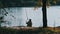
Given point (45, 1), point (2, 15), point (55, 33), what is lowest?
point (55, 33)

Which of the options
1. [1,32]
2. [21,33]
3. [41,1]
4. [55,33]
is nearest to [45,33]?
[55,33]

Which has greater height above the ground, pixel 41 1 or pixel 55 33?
pixel 41 1

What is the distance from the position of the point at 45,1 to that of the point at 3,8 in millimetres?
2077

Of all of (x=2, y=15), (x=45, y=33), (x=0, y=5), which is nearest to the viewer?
(x=45, y=33)

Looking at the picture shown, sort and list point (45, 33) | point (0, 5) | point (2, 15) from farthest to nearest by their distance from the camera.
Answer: point (2, 15) < point (0, 5) < point (45, 33)

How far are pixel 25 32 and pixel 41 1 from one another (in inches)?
95.2

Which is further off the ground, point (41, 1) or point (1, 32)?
point (41, 1)

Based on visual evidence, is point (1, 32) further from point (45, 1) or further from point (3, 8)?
point (45, 1)

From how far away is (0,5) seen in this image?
948 cm

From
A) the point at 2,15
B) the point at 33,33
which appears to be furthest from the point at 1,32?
the point at 2,15

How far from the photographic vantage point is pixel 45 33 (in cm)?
821

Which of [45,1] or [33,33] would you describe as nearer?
[33,33]

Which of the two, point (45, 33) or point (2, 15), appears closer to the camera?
point (45, 33)

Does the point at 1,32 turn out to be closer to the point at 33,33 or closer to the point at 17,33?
the point at 17,33
